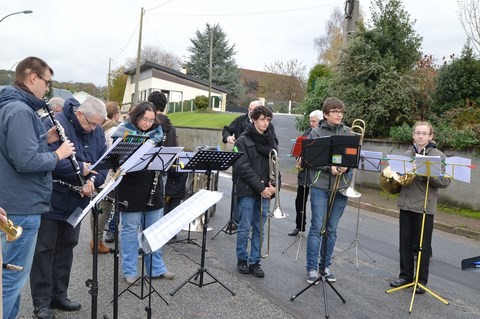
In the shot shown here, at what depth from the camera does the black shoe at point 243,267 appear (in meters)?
5.81

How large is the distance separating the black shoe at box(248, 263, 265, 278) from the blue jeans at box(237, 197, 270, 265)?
51 mm

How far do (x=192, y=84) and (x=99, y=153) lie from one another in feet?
152

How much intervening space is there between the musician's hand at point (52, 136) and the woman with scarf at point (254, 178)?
87.6 inches

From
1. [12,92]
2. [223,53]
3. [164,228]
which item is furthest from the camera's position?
[223,53]

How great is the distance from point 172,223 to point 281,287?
8.52ft

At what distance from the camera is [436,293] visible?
558 cm

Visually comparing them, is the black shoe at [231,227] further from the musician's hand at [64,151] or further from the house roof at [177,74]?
the house roof at [177,74]

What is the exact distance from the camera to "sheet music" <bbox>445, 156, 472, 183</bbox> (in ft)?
15.9

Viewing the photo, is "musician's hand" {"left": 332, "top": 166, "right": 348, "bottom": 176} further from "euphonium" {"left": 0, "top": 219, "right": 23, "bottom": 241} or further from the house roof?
the house roof

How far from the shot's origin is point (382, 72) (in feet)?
45.5

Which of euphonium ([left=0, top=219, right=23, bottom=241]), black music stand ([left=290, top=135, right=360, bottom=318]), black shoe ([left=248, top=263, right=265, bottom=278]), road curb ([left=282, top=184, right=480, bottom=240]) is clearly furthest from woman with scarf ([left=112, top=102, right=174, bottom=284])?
road curb ([left=282, top=184, right=480, bottom=240])

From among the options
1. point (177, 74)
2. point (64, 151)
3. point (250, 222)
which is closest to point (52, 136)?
point (64, 151)

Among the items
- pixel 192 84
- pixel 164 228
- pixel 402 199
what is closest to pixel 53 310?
pixel 164 228

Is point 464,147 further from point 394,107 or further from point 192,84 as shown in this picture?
point 192,84
